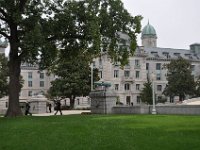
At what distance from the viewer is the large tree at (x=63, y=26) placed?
30188 millimetres

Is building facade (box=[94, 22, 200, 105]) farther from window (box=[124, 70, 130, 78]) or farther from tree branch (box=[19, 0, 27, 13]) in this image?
tree branch (box=[19, 0, 27, 13])

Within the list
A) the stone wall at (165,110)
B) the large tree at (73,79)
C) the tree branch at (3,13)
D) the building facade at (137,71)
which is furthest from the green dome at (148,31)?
the tree branch at (3,13)

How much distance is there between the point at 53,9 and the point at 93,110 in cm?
1090

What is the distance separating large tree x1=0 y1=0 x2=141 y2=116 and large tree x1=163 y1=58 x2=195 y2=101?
55.4 m

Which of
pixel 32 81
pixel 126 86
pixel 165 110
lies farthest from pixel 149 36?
pixel 165 110

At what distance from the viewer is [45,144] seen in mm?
12188

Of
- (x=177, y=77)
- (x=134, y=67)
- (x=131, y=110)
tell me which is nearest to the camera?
(x=131, y=110)

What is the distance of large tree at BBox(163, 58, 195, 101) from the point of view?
86375mm

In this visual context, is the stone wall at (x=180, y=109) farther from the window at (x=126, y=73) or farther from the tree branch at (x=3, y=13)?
the window at (x=126, y=73)

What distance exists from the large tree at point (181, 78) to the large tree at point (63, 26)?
182 feet

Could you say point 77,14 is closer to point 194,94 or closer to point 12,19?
point 12,19

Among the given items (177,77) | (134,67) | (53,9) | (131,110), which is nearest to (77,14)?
(53,9)

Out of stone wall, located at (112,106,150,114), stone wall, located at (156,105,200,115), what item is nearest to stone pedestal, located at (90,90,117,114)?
stone wall, located at (112,106,150,114)

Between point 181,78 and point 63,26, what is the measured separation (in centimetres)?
5860
